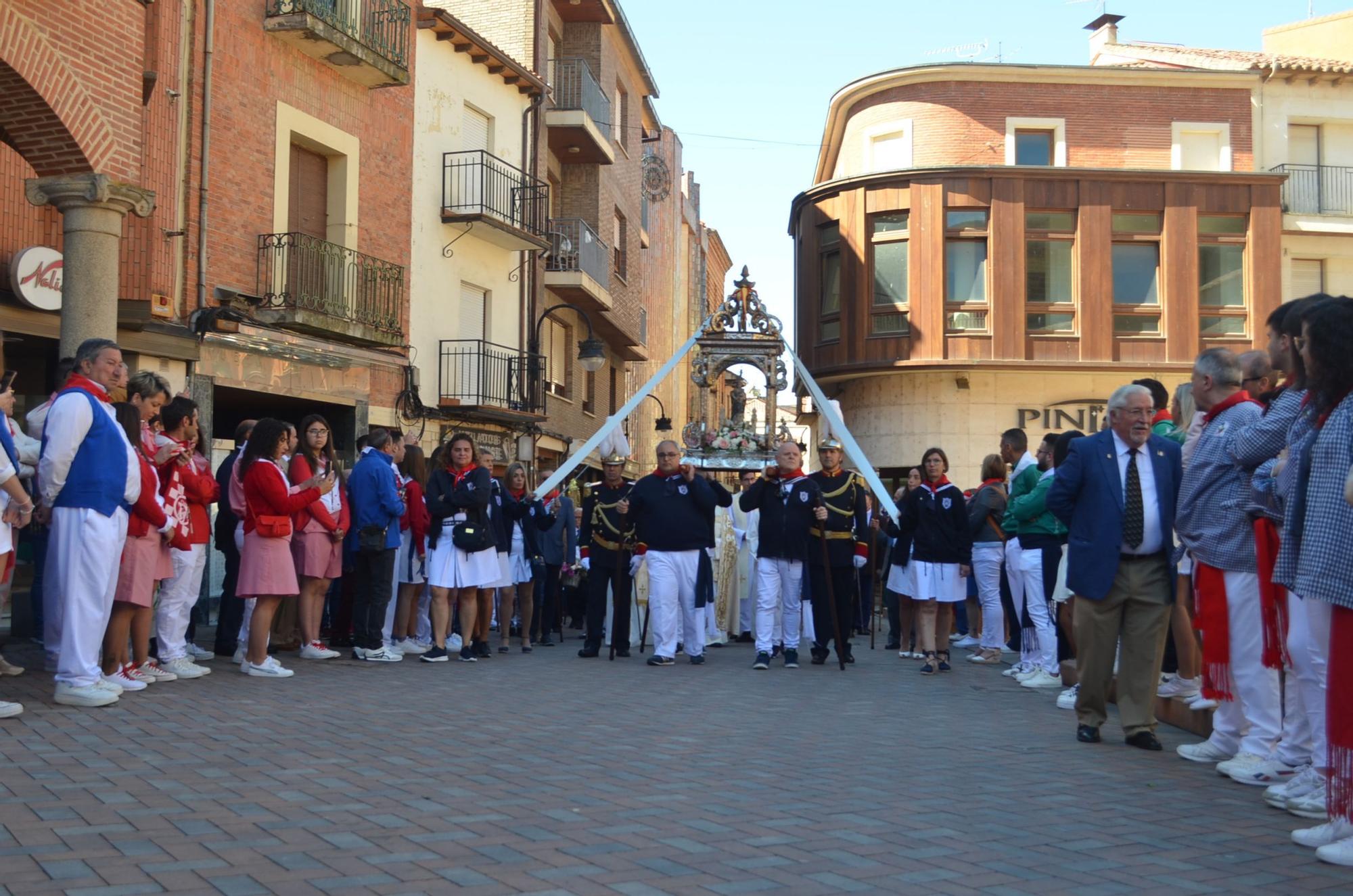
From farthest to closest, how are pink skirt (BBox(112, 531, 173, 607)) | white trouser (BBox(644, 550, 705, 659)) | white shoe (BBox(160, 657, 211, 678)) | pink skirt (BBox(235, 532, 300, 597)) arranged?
white trouser (BBox(644, 550, 705, 659)) < pink skirt (BBox(235, 532, 300, 597)) < white shoe (BBox(160, 657, 211, 678)) < pink skirt (BBox(112, 531, 173, 607))

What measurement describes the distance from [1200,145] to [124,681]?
27356mm

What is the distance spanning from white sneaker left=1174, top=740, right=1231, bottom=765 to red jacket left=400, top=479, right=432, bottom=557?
24.2ft

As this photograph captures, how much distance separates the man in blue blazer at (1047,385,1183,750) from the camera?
776cm

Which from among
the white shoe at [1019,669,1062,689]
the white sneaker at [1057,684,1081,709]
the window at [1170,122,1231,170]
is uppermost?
the window at [1170,122,1231,170]

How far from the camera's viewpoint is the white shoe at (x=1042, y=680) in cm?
1120

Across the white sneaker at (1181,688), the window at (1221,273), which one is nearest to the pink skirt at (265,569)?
the white sneaker at (1181,688)

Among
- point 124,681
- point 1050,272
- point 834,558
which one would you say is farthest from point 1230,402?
point 1050,272

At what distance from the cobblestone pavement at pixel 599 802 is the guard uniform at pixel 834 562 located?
10.6 ft

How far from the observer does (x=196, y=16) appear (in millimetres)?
17859

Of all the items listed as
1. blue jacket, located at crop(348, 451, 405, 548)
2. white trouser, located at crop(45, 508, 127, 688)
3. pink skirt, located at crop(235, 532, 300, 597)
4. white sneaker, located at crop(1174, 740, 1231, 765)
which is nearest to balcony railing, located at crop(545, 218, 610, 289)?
Answer: blue jacket, located at crop(348, 451, 405, 548)

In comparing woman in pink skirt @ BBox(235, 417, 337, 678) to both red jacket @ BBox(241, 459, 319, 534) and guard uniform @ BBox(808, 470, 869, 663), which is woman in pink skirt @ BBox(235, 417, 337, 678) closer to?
red jacket @ BBox(241, 459, 319, 534)

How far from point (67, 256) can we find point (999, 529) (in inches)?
348

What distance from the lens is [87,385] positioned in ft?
27.8

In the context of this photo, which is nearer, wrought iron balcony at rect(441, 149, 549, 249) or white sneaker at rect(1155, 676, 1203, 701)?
white sneaker at rect(1155, 676, 1203, 701)
